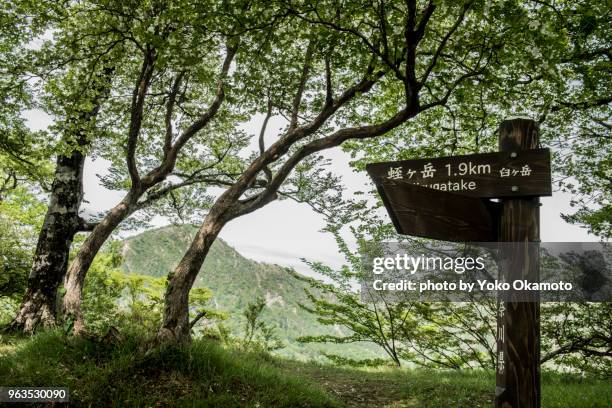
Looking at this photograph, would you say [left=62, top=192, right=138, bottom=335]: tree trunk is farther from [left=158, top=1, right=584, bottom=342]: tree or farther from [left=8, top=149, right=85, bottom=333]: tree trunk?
[left=158, top=1, right=584, bottom=342]: tree

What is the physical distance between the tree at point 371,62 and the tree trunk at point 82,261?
256 cm

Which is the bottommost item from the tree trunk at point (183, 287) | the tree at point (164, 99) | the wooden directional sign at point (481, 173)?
→ the tree trunk at point (183, 287)

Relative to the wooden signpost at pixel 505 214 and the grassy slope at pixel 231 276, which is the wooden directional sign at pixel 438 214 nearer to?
the wooden signpost at pixel 505 214

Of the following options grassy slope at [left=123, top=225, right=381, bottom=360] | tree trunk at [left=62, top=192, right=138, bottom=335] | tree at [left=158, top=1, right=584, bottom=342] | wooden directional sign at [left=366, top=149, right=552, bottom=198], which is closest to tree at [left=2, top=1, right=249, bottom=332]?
tree trunk at [left=62, top=192, right=138, bottom=335]

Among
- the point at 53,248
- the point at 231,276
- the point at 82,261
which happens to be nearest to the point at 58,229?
the point at 53,248

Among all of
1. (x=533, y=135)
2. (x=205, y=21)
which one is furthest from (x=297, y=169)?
(x=533, y=135)

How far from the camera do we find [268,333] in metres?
11.1

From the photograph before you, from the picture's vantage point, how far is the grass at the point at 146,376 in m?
4.20

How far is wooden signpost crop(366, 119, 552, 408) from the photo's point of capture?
2.52m

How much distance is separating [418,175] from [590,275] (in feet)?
24.5

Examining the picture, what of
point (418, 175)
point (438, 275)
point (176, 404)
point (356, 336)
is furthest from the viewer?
point (356, 336)

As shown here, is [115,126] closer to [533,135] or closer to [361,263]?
[361,263]

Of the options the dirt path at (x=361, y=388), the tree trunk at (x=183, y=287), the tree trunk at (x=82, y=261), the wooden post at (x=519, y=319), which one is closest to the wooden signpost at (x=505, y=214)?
the wooden post at (x=519, y=319)

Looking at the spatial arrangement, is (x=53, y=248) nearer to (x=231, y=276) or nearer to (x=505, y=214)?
(x=505, y=214)
